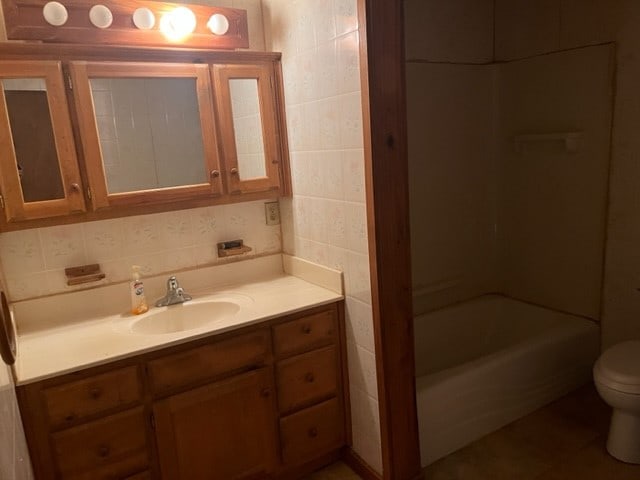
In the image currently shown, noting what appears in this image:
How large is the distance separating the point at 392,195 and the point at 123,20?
1.16 meters

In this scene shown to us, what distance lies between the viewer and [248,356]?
179 cm

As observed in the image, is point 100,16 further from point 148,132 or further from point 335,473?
point 335,473

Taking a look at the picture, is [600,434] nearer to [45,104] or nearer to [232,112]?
[232,112]

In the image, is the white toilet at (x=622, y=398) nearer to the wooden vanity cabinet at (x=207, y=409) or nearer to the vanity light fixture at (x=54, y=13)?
the wooden vanity cabinet at (x=207, y=409)

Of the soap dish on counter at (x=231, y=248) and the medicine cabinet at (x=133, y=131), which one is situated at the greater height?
the medicine cabinet at (x=133, y=131)

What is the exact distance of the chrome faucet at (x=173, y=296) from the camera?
1.99 meters

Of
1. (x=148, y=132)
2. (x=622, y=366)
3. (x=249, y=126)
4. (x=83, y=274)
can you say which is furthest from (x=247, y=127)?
(x=622, y=366)

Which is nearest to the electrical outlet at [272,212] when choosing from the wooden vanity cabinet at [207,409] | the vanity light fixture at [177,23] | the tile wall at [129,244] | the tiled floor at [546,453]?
the tile wall at [129,244]

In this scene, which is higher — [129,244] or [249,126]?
[249,126]

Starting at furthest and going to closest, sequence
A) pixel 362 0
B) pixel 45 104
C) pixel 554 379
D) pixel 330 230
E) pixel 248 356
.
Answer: pixel 554 379, pixel 330 230, pixel 248 356, pixel 45 104, pixel 362 0

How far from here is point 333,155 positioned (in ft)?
6.04

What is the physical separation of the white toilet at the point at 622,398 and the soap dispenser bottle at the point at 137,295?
1.91 metres

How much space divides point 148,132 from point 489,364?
1.78 m

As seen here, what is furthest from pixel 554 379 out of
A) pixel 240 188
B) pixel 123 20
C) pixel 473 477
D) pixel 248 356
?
pixel 123 20
